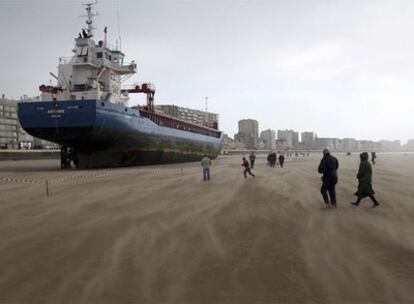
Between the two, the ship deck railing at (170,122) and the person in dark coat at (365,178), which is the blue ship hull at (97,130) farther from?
the person in dark coat at (365,178)

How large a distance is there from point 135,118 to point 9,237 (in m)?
21.5

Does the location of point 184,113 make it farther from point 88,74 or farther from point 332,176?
point 332,176

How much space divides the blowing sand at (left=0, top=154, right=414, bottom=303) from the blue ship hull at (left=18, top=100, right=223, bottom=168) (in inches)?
550

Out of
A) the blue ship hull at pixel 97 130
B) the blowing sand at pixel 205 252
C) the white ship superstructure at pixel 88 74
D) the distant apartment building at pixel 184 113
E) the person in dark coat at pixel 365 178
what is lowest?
the blowing sand at pixel 205 252

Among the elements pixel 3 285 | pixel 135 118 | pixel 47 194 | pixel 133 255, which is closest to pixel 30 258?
pixel 3 285

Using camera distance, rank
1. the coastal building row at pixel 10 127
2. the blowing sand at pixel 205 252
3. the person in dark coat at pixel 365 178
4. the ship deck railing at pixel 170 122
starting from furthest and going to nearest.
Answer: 1. the coastal building row at pixel 10 127
2. the ship deck railing at pixel 170 122
3. the person in dark coat at pixel 365 178
4. the blowing sand at pixel 205 252

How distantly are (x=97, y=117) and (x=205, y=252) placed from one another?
1942 centimetres

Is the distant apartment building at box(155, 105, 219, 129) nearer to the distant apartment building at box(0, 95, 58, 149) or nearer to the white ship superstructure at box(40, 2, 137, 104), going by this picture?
the distant apartment building at box(0, 95, 58, 149)

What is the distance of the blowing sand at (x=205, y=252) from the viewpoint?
399 centimetres

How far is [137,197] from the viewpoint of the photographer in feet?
37.3

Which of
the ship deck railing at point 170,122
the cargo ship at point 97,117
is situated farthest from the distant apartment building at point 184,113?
the cargo ship at point 97,117

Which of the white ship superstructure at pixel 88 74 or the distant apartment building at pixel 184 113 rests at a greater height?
the distant apartment building at pixel 184 113

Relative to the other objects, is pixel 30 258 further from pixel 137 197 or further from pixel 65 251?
pixel 137 197

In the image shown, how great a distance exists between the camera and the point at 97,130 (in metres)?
23.5
